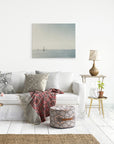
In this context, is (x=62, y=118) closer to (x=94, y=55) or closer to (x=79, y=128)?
(x=79, y=128)

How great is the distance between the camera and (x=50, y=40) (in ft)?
20.8

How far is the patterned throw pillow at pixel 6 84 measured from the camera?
5.32m

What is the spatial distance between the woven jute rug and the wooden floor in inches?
7.6

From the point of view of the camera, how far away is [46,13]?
630 centimetres

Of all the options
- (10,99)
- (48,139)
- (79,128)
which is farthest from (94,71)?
(48,139)

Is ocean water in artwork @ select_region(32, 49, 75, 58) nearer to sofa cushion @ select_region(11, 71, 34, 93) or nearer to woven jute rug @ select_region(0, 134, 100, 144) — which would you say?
sofa cushion @ select_region(11, 71, 34, 93)

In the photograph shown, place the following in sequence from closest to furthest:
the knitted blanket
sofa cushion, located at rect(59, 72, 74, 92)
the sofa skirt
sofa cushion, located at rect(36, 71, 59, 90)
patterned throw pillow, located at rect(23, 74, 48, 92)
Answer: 1. the knitted blanket
2. the sofa skirt
3. patterned throw pillow, located at rect(23, 74, 48, 92)
4. sofa cushion, located at rect(36, 71, 59, 90)
5. sofa cushion, located at rect(59, 72, 74, 92)

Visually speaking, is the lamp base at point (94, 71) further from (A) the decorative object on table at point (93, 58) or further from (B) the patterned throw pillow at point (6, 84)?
(B) the patterned throw pillow at point (6, 84)

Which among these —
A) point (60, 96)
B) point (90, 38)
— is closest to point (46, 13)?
point (90, 38)

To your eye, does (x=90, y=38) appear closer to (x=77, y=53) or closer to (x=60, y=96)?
(x=77, y=53)

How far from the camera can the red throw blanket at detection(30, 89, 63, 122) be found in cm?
493

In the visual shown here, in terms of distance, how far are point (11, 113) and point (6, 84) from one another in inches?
26.2

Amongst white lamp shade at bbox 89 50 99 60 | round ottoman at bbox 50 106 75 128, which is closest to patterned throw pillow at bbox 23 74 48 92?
round ottoman at bbox 50 106 75 128

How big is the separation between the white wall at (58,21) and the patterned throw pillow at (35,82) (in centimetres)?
92
